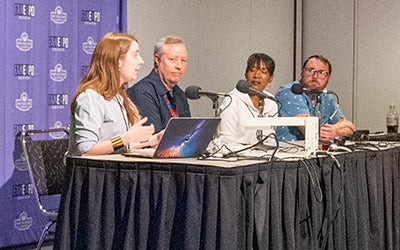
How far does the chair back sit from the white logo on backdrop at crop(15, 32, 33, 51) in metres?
1.01

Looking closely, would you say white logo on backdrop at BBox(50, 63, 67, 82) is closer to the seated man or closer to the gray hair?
the gray hair

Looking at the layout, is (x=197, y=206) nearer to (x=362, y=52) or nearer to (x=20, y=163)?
(x=20, y=163)

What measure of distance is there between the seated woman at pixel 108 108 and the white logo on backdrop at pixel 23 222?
1.80 meters

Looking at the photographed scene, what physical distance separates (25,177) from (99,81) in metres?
1.85

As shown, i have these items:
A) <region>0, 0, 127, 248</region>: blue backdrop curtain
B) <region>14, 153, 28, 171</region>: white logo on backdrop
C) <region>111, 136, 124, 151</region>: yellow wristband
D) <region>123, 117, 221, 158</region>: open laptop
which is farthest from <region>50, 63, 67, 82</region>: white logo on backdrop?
<region>123, 117, 221, 158</region>: open laptop

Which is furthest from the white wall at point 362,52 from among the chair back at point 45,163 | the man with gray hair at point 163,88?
the chair back at point 45,163

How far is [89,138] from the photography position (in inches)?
147

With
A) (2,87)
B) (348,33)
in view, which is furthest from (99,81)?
(348,33)

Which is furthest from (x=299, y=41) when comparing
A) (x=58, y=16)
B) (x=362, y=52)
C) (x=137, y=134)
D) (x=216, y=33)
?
(x=137, y=134)

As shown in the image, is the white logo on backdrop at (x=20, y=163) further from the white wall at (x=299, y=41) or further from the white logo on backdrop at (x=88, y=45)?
the white wall at (x=299, y=41)

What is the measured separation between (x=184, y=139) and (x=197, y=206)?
38 cm

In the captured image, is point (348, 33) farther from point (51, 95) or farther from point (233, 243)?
point (233, 243)

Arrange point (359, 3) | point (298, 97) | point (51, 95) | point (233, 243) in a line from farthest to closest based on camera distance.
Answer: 1. point (359, 3)
2. point (51, 95)
3. point (298, 97)
4. point (233, 243)

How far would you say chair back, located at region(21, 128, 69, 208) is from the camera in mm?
4527
